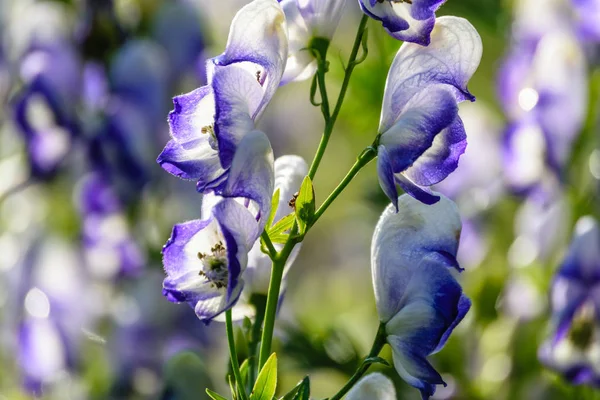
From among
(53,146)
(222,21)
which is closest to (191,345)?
(53,146)

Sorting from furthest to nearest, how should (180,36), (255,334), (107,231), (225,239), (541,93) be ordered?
(180,36), (107,231), (541,93), (255,334), (225,239)

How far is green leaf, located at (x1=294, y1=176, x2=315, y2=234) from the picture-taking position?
53 cm

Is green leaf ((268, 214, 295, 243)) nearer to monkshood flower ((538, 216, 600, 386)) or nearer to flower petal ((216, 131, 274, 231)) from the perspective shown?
flower petal ((216, 131, 274, 231))

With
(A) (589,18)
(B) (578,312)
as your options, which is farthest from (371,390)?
(A) (589,18)

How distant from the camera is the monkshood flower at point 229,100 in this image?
0.51 m

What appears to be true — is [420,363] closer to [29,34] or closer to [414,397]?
[414,397]

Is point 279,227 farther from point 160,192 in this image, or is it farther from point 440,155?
point 160,192

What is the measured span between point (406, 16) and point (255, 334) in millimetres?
217

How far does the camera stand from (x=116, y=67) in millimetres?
1358

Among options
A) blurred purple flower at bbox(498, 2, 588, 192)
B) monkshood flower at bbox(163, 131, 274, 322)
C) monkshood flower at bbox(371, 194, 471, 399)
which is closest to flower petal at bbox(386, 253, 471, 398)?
monkshood flower at bbox(371, 194, 471, 399)

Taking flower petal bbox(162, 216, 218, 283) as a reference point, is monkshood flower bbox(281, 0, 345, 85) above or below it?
above

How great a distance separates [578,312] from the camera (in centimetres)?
104

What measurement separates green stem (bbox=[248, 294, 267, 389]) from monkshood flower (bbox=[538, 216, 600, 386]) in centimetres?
46

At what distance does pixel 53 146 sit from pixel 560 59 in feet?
2.18
